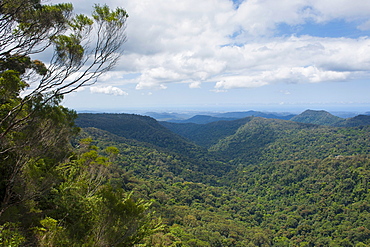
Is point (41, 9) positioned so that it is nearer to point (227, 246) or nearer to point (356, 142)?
point (227, 246)

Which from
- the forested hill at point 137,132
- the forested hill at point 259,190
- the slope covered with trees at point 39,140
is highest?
the slope covered with trees at point 39,140

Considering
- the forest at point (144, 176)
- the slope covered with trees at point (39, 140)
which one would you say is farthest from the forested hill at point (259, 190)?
the slope covered with trees at point (39, 140)

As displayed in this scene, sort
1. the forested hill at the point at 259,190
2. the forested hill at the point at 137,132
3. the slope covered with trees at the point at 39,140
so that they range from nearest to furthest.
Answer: the slope covered with trees at the point at 39,140 < the forested hill at the point at 259,190 < the forested hill at the point at 137,132

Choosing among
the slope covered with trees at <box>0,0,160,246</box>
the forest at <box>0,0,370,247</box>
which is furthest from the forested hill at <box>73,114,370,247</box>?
the slope covered with trees at <box>0,0,160,246</box>

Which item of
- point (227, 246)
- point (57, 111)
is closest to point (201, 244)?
point (227, 246)

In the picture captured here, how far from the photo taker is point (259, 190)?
87.6 m

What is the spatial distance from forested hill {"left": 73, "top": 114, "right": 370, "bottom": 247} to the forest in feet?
1.33

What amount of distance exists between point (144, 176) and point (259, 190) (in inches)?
1957

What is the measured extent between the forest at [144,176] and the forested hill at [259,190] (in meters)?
0.41

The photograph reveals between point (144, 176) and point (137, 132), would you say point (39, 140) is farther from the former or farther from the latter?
point (137, 132)

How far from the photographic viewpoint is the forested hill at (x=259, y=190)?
150 ft

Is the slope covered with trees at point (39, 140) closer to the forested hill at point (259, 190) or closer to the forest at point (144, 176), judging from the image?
the forest at point (144, 176)

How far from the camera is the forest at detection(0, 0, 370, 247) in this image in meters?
6.38

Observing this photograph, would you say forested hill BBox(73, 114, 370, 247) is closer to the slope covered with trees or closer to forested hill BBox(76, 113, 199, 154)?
forested hill BBox(76, 113, 199, 154)
